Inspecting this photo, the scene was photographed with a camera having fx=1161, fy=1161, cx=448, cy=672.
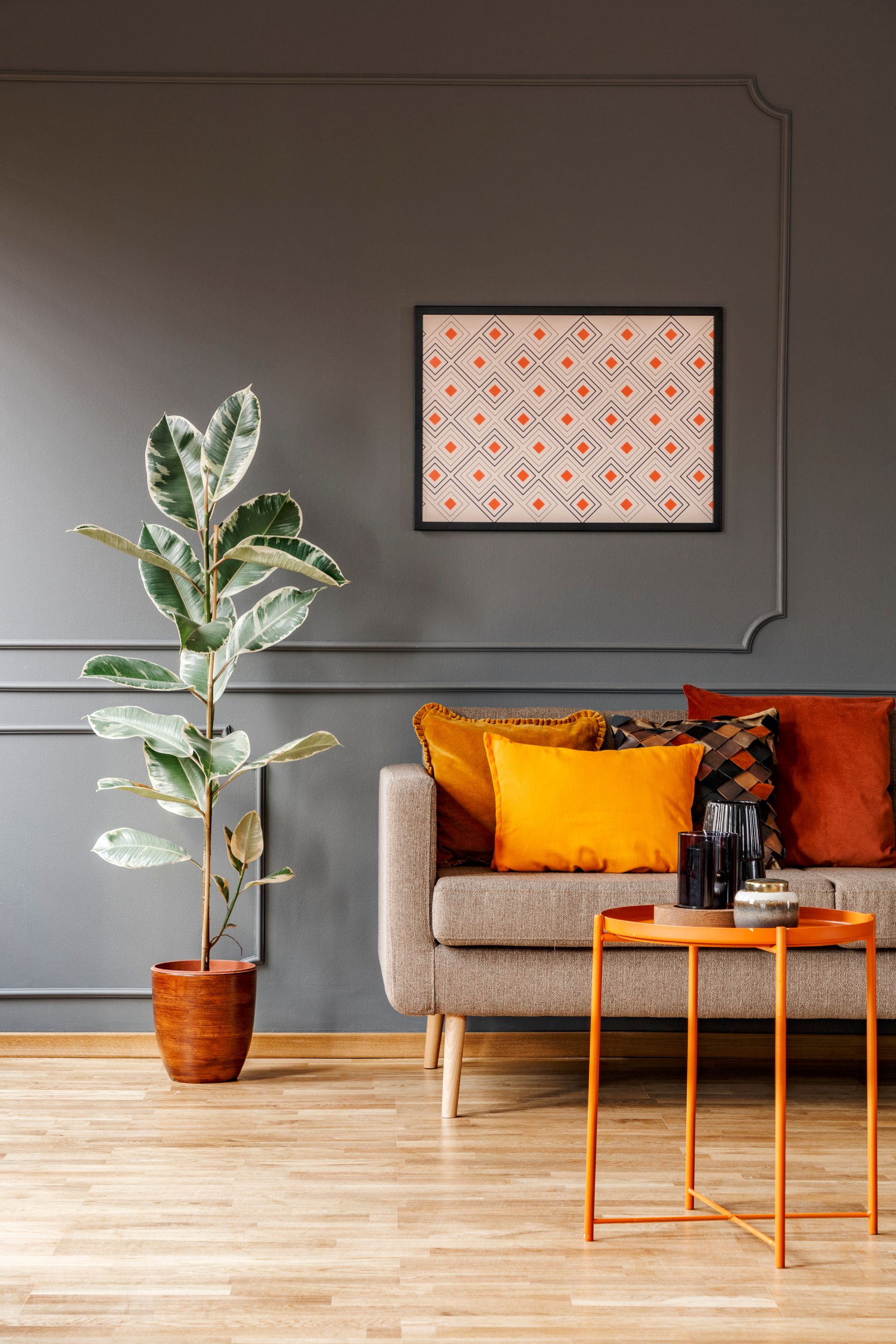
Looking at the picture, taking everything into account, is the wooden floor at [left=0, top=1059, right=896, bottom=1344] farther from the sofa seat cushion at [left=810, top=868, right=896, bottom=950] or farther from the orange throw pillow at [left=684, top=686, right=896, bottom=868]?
the orange throw pillow at [left=684, top=686, right=896, bottom=868]

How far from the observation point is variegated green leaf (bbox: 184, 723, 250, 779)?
8.50 ft

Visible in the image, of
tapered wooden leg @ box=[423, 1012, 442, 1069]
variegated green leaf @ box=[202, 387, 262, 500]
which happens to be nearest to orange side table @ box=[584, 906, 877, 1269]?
tapered wooden leg @ box=[423, 1012, 442, 1069]

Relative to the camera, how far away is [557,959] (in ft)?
7.73

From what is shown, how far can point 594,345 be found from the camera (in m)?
3.09

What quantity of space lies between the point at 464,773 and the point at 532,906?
0.43 metres

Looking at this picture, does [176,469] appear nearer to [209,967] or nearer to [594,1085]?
[209,967]

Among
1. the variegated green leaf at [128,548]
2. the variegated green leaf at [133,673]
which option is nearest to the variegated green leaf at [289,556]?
the variegated green leaf at [128,548]

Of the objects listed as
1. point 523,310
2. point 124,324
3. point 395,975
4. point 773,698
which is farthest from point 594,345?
point 395,975

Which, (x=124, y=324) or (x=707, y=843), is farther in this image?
(x=124, y=324)

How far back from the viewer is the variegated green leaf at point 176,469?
269 cm

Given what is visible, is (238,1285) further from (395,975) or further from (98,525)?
(98,525)

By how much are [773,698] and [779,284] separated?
113cm

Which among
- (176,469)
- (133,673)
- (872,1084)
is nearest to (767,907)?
(872,1084)

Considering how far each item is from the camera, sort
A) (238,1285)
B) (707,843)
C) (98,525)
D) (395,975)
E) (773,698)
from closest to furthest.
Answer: (238,1285) < (707,843) < (395,975) < (773,698) < (98,525)
